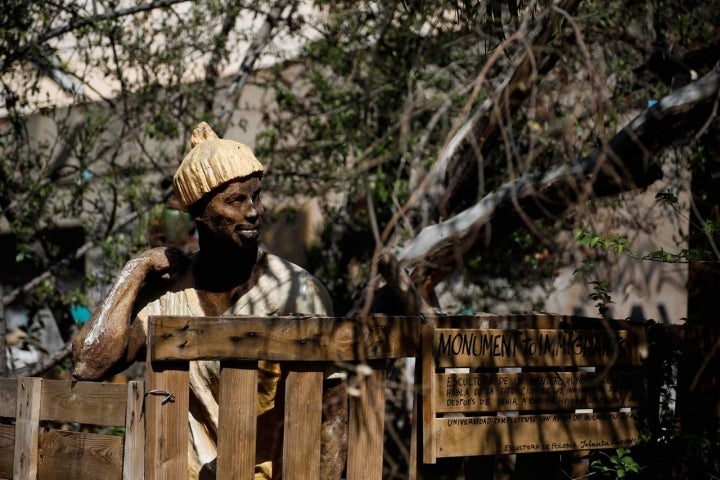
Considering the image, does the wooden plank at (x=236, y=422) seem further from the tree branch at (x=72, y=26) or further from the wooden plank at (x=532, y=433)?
the tree branch at (x=72, y=26)

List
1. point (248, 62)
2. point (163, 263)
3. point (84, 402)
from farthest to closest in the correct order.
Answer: point (248, 62) → point (163, 263) → point (84, 402)

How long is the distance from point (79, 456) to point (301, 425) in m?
0.84

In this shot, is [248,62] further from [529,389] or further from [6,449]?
[529,389]

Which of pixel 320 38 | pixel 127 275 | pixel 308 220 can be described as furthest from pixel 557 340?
pixel 308 220

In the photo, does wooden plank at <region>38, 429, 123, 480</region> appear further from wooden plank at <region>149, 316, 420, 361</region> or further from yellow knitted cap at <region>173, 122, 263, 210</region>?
yellow knitted cap at <region>173, 122, 263, 210</region>

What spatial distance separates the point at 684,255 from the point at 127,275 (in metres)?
2.51

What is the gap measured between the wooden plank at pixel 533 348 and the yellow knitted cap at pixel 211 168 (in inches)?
38.6

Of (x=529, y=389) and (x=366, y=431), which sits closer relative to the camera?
(x=366, y=431)

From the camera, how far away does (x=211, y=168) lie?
12.6 feet

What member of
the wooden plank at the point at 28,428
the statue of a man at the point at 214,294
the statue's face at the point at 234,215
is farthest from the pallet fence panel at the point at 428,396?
the wooden plank at the point at 28,428

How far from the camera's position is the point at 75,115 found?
9.49m

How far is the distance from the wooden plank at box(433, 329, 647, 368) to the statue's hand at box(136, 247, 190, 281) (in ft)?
3.50

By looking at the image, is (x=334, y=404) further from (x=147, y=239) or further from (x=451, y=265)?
(x=147, y=239)

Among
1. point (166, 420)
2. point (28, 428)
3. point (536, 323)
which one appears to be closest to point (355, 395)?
point (166, 420)
